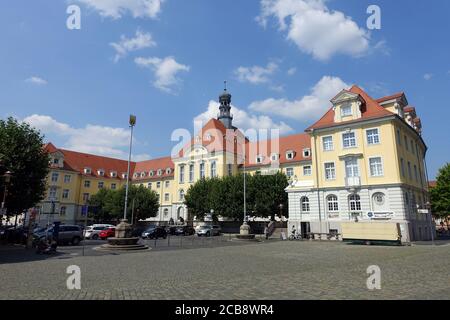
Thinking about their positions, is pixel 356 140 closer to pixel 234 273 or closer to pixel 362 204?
pixel 362 204

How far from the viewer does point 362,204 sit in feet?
123

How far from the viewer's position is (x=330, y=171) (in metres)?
41.1

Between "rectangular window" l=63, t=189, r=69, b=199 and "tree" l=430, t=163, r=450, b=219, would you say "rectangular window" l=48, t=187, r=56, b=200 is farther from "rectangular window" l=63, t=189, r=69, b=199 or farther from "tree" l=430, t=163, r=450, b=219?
"tree" l=430, t=163, r=450, b=219

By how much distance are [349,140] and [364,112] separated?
4065mm

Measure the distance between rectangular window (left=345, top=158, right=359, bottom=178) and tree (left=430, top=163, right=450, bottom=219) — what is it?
30.0 meters

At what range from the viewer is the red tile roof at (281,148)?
5916cm

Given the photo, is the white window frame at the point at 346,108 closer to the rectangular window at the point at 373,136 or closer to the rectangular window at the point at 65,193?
the rectangular window at the point at 373,136

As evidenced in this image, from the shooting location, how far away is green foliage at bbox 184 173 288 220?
1975 inches

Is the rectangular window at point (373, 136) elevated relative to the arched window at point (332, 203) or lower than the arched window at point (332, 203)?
elevated

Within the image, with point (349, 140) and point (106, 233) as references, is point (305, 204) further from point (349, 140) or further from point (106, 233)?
point (106, 233)

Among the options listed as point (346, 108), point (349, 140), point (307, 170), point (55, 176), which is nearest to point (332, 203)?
point (349, 140)

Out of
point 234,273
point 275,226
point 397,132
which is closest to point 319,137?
point 397,132

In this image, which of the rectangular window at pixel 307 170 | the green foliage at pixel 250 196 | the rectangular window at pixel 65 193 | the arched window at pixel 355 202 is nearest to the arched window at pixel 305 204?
the arched window at pixel 355 202

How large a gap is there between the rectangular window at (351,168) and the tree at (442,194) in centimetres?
2999
